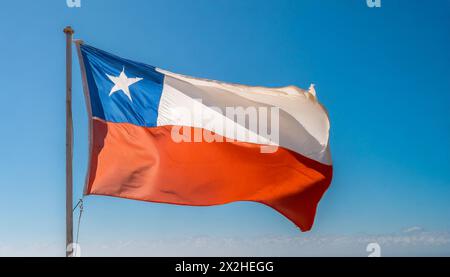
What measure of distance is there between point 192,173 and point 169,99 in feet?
7.78

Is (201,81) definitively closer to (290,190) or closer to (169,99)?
(169,99)

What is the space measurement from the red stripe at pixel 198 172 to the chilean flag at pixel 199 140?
0.09 ft

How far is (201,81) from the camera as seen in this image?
17.4m

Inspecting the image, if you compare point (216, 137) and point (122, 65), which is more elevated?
point (122, 65)

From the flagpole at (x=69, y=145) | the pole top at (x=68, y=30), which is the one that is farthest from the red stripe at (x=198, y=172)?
the pole top at (x=68, y=30)

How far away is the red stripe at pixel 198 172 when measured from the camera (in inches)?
578

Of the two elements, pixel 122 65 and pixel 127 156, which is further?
pixel 122 65

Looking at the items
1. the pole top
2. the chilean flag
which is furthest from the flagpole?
the chilean flag

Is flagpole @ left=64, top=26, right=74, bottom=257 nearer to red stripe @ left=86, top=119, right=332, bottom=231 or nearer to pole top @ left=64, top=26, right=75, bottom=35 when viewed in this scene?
pole top @ left=64, top=26, right=75, bottom=35

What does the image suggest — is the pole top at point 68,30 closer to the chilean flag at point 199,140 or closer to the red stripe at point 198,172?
the chilean flag at point 199,140

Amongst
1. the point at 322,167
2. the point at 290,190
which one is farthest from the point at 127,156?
the point at 322,167
